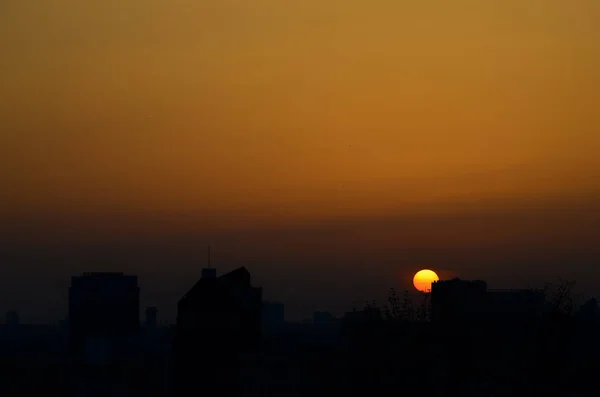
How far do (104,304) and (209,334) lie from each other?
319 ft

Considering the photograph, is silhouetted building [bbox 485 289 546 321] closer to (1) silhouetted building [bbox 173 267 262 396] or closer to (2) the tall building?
(1) silhouetted building [bbox 173 267 262 396]

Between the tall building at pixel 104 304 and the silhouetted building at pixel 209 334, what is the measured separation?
9071 cm

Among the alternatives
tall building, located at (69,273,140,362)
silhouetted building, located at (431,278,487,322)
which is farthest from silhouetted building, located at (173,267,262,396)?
tall building, located at (69,273,140,362)

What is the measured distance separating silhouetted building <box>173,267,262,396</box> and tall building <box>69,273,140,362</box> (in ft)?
298

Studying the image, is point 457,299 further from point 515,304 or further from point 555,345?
point 555,345

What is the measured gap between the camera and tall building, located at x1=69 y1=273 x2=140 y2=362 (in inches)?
6521

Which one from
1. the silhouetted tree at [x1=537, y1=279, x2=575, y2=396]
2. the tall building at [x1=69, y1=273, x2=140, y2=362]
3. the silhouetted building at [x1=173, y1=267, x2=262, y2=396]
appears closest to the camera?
the silhouetted tree at [x1=537, y1=279, x2=575, y2=396]

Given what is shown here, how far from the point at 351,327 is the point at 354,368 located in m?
6.29

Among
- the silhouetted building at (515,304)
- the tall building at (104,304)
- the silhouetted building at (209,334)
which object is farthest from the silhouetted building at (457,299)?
the tall building at (104,304)

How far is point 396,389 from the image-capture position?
52.0 meters

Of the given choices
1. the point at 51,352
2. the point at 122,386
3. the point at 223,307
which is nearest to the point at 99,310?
the point at 51,352

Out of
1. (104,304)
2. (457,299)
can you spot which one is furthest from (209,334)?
(104,304)

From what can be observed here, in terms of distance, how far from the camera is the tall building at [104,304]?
16562 centimetres

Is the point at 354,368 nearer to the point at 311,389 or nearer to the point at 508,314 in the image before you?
the point at 311,389
